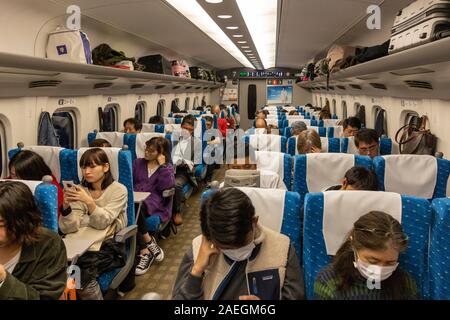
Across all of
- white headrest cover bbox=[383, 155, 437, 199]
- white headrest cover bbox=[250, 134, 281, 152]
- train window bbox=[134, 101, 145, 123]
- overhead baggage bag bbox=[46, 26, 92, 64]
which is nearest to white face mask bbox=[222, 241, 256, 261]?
white headrest cover bbox=[383, 155, 437, 199]

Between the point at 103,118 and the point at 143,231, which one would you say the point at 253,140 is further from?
the point at 103,118

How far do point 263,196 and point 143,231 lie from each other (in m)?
2.27

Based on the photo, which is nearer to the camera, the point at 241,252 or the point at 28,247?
the point at 241,252

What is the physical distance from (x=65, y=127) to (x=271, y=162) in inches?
131

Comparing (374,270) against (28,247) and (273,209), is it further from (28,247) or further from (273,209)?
(28,247)

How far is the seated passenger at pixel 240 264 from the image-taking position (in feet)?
5.81

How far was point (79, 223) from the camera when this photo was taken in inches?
122

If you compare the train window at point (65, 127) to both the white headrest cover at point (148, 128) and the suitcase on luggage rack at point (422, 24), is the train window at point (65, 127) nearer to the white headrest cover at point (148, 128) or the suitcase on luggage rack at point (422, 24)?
the white headrest cover at point (148, 128)

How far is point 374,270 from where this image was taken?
1.76m

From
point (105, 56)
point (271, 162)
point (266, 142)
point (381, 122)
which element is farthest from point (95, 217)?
point (381, 122)

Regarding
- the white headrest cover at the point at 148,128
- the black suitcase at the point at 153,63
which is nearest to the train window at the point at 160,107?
the black suitcase at the point at 153,63

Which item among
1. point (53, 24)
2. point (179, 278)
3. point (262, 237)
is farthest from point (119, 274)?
point (53, 24)

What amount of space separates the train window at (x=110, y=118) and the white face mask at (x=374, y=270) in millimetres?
5543

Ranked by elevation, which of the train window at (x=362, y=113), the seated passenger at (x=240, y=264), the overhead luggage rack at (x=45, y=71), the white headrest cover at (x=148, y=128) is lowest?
the seated passenger at (x=240, y=264)
